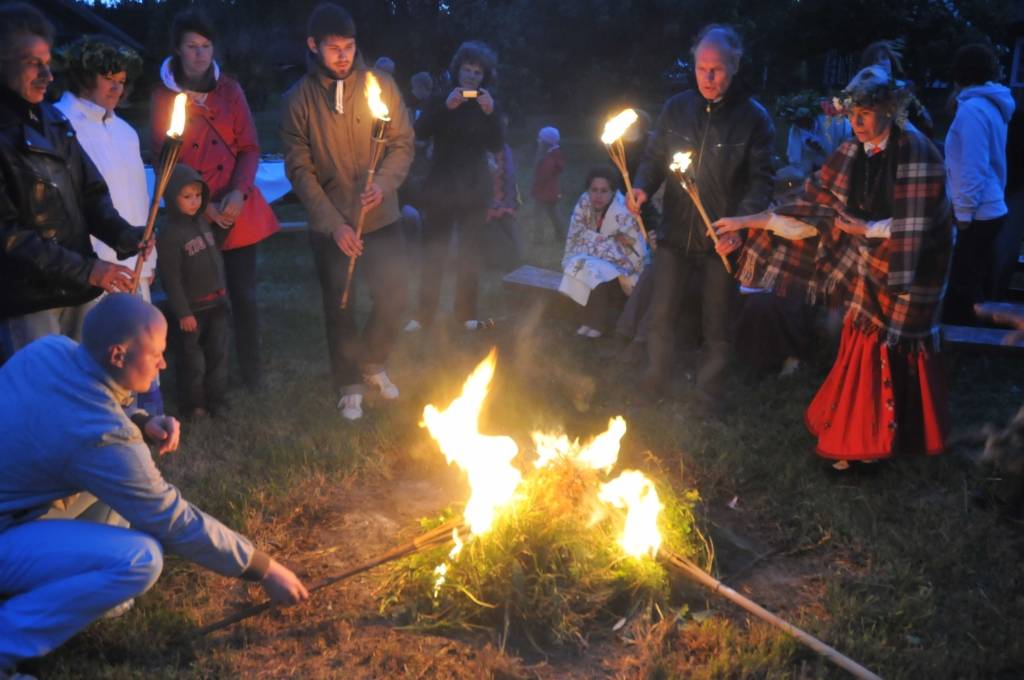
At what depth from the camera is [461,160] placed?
716cm

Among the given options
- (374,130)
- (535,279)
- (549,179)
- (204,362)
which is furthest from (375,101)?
(549,179)

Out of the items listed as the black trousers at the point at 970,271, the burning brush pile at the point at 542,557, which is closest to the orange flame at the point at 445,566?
the burning brush pile at the point at 542,557

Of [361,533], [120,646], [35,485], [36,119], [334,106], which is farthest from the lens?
[334,106]

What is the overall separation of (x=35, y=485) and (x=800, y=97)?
720cm

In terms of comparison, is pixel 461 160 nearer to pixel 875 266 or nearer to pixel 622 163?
pixel 622 163

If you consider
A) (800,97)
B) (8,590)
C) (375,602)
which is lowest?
(375,602)

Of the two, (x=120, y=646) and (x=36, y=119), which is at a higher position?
(x=36, y=119)

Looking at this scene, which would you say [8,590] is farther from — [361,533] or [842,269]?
[842,269]

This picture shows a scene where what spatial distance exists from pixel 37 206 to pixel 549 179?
8.27m

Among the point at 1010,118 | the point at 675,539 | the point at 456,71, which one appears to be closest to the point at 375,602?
the point at 675,539

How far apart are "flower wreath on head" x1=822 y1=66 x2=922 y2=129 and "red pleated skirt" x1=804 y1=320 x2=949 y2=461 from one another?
3.86 feet

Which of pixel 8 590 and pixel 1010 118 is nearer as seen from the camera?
pixel 8 590

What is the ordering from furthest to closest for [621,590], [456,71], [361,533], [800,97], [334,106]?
[800,97] → [456,71] → [334,106] → [361,533] → [621,590]

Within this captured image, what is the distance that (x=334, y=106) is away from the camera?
5.59 meters
